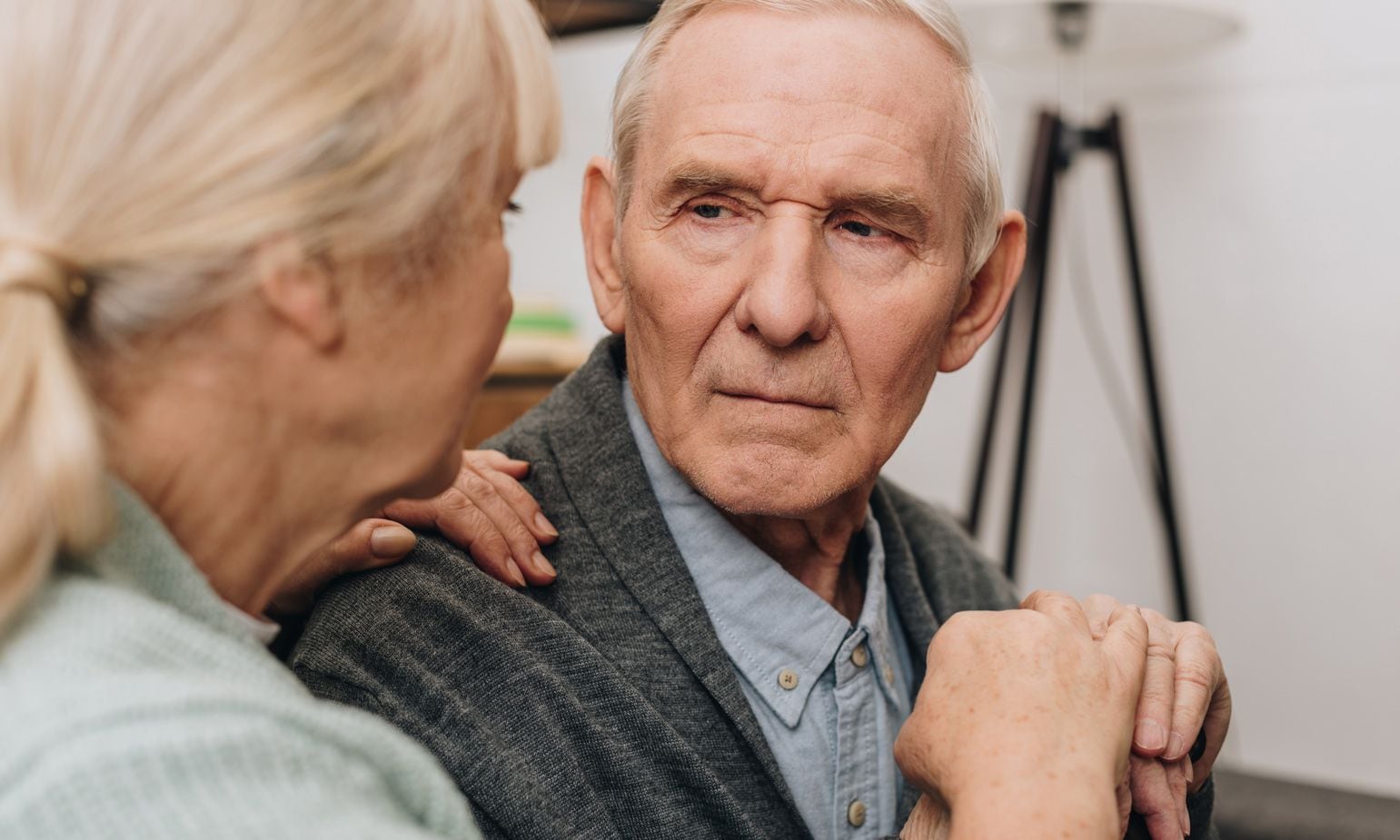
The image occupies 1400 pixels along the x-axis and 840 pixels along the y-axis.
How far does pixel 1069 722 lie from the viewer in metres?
1.02

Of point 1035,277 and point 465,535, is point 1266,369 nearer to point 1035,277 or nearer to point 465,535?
point 1035,277

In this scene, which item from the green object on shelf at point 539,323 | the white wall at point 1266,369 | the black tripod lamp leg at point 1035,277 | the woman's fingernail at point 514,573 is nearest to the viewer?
the woman's fingernail at point 514,573

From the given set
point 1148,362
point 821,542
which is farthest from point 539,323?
point 821,542

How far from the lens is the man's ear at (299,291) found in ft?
2.40

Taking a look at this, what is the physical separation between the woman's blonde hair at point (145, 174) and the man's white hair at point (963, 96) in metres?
0.58

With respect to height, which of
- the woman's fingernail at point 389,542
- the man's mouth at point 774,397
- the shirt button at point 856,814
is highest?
the man's mouth at point 774,397

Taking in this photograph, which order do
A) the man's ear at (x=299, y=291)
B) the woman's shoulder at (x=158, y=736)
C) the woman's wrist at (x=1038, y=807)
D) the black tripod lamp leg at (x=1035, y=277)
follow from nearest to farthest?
the woman's shoulder at (x=158, y=736), the man's ear at (x=299, y=291), the woman's wrist at (x=1038, y=807), the black tripod lamp leg at (x=1035, y=277)

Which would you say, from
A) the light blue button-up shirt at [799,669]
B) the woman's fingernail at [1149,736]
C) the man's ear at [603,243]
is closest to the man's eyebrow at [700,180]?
the man's ear at [603,243]

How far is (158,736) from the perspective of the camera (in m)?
0.62

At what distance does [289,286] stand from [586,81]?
3064 millimetres

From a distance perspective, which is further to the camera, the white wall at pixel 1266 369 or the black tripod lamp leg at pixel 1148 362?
the white wall at pixel 1266 369

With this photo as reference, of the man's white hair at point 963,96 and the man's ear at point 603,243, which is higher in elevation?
the man's white hair at point 963,96

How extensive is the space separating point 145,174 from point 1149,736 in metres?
0.92

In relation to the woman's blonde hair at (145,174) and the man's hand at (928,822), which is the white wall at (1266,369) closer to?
the man's hand at (928,822)
